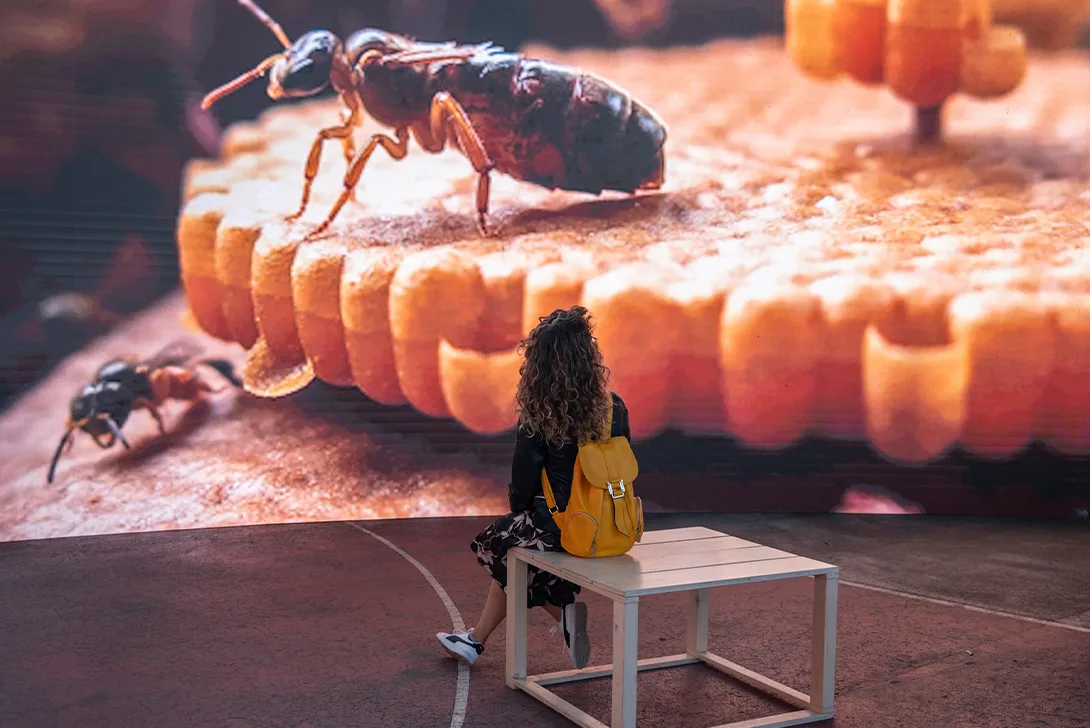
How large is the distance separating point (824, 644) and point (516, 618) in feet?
3.55

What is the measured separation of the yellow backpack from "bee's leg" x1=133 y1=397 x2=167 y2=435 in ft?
13.6

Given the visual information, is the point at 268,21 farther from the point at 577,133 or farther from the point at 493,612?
the point at 493,612

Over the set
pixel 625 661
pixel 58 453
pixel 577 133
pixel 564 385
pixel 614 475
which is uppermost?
pixel 577 133

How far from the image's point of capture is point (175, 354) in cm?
712

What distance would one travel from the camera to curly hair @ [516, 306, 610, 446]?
3.72 m

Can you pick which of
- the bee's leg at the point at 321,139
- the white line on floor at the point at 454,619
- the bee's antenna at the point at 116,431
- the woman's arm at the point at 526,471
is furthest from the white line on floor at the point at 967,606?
the bee's antenna at the point at 116,431

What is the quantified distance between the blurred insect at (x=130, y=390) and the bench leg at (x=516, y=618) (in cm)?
382

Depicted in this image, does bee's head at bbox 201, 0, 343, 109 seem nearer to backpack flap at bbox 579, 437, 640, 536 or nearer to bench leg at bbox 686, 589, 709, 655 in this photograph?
backpack flap at bbox 579, 437, 640, 536

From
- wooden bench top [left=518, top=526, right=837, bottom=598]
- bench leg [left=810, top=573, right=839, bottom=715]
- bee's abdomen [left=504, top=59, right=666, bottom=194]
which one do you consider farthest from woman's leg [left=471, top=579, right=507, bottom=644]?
bee's abdomen [left=504, top=59, right=666, bottom=194]

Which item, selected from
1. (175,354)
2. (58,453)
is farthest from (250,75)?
(58,453)

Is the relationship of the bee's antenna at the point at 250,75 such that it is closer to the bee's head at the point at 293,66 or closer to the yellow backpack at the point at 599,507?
the bee's head at the point at 293,66

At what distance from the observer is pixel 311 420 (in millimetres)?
7227

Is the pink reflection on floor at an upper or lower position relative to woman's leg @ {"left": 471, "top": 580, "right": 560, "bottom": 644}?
lower

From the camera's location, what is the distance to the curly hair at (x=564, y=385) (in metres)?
3.72
